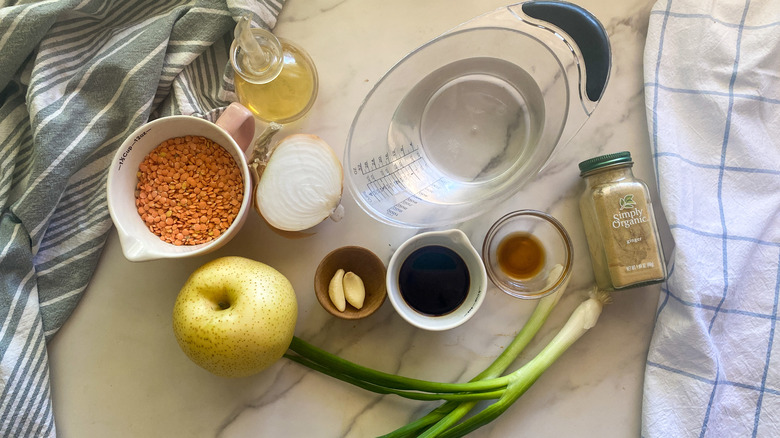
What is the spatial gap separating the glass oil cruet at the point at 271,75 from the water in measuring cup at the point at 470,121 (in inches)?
6.8

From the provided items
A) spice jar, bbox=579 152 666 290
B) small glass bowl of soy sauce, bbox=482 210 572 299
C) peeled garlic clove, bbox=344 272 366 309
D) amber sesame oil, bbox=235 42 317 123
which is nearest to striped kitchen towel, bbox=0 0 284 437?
amber sesame oil, bbox=235 42 317 123

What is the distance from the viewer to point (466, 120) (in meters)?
0.94

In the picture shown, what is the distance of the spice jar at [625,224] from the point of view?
0.86 meters

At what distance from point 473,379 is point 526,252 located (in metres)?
0.24

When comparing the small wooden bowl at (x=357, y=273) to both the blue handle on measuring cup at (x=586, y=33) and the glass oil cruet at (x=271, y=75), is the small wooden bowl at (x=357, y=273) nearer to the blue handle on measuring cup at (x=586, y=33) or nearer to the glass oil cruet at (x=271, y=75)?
the glass oil cruet at (x=271, y=75)

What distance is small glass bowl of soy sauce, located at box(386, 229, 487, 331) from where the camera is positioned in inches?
35.2

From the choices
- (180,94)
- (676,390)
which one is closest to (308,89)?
(180,94)

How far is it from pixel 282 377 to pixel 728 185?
854 mm

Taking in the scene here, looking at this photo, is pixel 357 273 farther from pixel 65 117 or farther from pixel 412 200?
pixel 65 117

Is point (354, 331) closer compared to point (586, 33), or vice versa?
point (586, 33)

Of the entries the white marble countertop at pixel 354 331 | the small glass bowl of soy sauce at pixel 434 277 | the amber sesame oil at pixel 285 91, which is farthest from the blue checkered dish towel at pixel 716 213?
the amber sesame oil at pixel 285 91

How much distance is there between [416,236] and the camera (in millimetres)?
874

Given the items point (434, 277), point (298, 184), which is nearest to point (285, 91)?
point (298, 184)

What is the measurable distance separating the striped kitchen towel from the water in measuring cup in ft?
1.03
